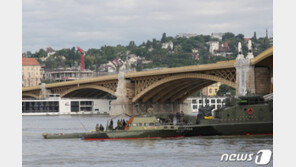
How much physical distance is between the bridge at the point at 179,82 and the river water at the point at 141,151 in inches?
692

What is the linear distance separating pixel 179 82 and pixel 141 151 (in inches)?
2979

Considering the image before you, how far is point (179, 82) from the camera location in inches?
4808

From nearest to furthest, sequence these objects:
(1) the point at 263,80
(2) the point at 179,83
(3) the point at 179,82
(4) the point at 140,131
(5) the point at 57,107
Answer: (4) the point at 140,131 → (1) the point at 263,80 → (3) the point at 179,82 → (2) the point at 179,83 → (5) the point at 57,107

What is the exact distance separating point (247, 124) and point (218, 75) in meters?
48.5

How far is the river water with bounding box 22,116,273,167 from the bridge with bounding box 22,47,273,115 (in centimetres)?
1759

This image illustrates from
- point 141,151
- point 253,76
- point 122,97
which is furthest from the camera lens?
point 122,97

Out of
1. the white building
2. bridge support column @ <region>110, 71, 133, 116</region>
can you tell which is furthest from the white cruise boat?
the white building

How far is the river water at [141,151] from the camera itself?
40.6 meters

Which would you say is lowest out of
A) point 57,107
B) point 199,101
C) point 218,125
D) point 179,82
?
point 57,107

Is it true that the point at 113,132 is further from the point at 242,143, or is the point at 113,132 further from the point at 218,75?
the point at 218,75

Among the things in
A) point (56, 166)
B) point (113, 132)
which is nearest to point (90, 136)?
point (113, 132)

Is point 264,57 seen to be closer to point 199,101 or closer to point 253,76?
point 253,76

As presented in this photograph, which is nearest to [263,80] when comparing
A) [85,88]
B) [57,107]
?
[85,88]

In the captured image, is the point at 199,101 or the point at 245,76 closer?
the point at 245,76
